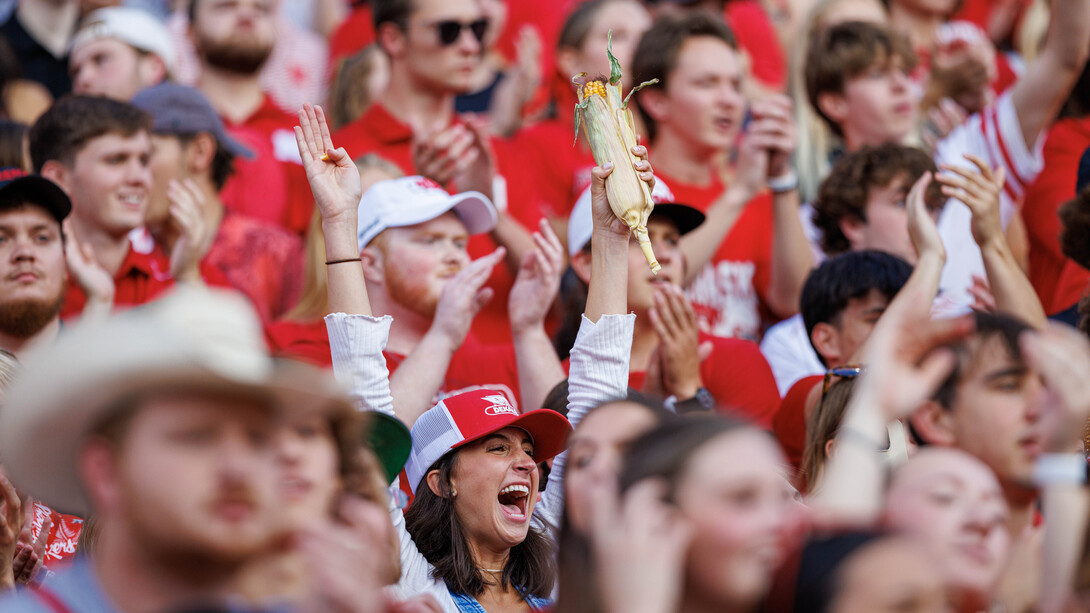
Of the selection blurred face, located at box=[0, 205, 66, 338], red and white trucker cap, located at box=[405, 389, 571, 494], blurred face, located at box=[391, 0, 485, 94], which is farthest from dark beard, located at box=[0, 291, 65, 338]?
blurred face, located at box=[391, 0, 485, 94]

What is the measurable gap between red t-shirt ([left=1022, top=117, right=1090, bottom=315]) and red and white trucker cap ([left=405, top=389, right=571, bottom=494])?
2.66m

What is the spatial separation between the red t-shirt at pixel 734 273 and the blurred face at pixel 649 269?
79 cm

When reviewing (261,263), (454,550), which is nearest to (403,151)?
(261,263)

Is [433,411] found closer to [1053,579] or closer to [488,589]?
[488,589]

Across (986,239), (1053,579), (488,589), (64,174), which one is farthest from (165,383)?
(64,174)

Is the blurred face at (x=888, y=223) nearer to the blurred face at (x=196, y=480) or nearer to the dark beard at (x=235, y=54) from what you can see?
the dark beard at (x=235, y=54)

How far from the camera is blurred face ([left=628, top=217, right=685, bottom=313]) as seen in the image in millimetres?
5020

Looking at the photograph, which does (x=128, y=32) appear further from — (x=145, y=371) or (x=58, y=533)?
(x=145, y=371)

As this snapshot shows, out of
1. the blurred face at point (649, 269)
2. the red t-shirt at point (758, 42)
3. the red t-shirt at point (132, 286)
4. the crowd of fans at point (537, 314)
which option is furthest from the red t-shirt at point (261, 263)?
the red t-shirt at point (758, 42)

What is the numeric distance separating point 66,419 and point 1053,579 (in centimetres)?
182

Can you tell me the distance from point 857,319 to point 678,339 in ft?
2.18

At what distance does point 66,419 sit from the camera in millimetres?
2000

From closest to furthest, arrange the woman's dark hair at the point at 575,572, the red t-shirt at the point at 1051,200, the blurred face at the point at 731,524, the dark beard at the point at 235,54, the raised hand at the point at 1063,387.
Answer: the blurred face at the point at 731,524, the woman's dark hair at the point at 575,572, the raised hand at the point at 1063,387, the red t-shirt at the point at 1051,200, the dark beard at the point at 235,54

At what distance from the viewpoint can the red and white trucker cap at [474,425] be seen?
3793 mm
